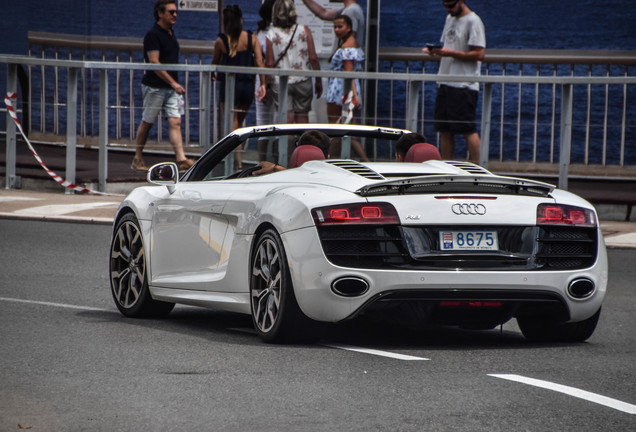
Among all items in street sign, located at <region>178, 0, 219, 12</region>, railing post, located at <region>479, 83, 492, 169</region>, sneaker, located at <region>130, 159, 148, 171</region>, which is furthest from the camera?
street sign, located at <region>178, 0, 219, 12</region>

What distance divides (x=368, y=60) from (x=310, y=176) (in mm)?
12293

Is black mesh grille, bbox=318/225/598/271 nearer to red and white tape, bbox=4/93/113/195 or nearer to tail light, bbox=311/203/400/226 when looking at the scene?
tail light, bbox=311/203/400/226

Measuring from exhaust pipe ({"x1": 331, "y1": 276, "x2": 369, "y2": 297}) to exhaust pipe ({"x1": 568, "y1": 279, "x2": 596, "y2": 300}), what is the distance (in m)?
1.08

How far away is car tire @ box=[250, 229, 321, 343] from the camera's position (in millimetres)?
7523

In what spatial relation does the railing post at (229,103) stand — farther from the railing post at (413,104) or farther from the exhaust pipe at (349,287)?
the exhaust pipe at (349,287)

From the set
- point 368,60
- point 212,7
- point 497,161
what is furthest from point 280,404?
point 212,7

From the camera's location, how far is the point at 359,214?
7.36m

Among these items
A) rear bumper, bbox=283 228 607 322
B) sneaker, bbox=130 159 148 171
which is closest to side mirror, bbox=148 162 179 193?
rear bumper, bbox=283 228 607 322

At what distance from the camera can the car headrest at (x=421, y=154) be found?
8781mm

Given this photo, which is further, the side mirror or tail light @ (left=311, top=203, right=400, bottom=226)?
the side mirror

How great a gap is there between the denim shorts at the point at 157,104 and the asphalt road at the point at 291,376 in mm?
8702

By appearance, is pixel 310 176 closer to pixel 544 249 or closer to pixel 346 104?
pixel 544 249

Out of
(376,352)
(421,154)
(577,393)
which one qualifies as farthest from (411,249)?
(421,154)

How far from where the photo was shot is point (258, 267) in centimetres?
786
